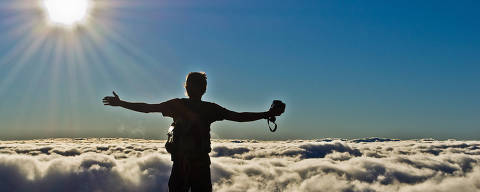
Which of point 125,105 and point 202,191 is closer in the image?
point 125,105

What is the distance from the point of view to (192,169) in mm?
6469

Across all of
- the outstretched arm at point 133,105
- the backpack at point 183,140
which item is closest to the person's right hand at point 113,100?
the outstretched arm at point 133,105

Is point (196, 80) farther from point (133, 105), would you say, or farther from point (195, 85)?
point (133, 105)

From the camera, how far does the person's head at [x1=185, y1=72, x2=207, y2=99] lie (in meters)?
6.50

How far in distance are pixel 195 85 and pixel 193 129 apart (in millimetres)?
818

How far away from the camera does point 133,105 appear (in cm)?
616

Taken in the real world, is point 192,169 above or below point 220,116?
below

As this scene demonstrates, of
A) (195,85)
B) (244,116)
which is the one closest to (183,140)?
(195,85)

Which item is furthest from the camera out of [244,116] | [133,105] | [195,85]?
[244,116]

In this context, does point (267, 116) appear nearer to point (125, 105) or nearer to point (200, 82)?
point (200, 82)

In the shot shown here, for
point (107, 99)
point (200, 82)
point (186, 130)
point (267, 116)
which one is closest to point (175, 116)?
point (186, 130)

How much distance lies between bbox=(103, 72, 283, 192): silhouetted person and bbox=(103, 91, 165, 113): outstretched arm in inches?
1.1

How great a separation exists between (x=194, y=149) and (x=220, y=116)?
2.55 feet

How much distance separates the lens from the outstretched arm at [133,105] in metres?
6.16
